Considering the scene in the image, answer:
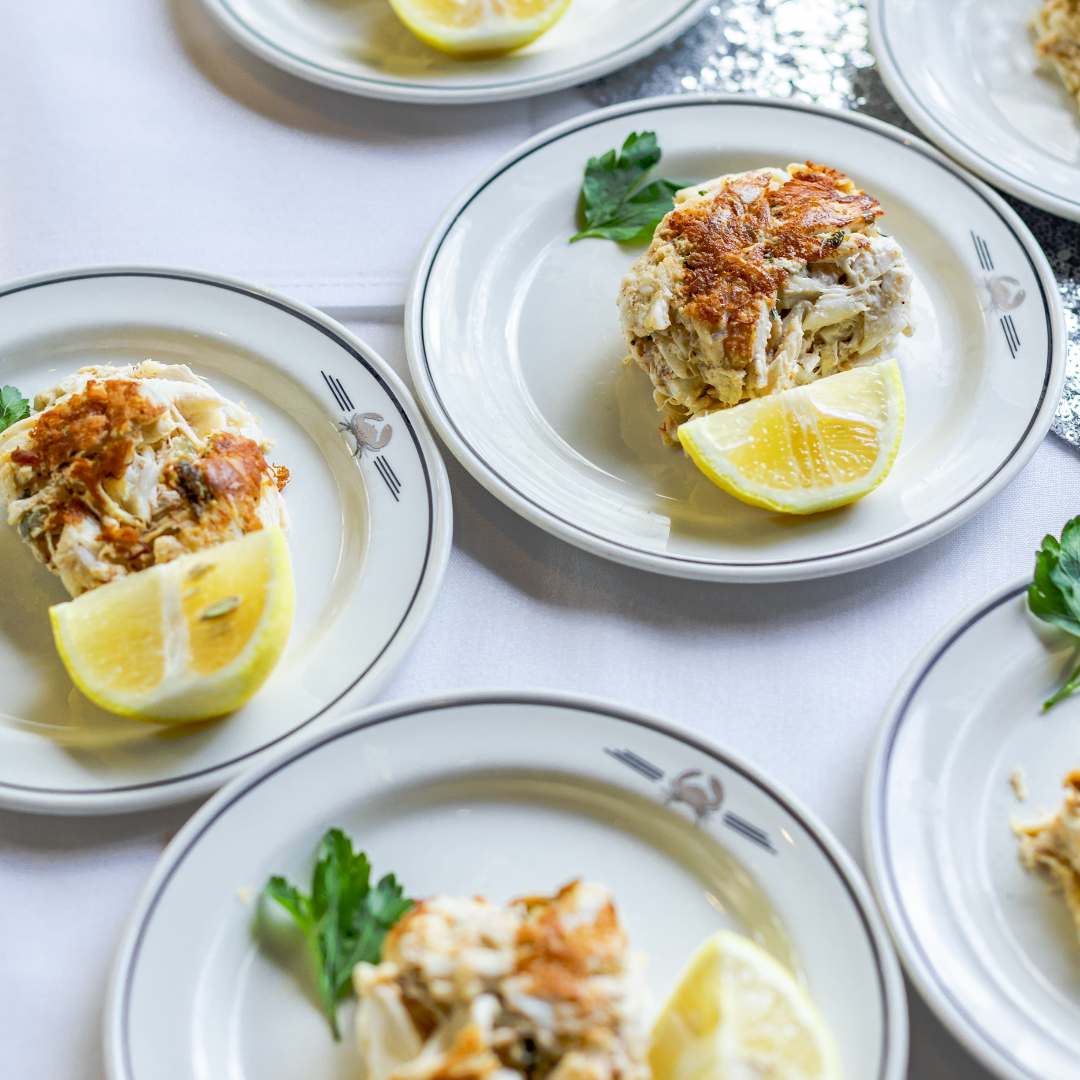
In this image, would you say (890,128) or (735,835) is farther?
(890,128)

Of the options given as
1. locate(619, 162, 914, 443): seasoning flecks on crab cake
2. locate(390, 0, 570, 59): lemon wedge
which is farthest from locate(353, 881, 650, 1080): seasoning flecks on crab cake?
locate(390, 0, 570, 59): lemon wedge

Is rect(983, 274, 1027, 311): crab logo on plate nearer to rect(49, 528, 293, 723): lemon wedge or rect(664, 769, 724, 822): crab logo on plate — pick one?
rect(664, 769, 724, 822): crab logo on plate

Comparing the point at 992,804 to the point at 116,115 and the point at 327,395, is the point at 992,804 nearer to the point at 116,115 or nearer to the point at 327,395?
the point at 327,395

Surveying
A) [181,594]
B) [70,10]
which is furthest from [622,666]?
[70,10]

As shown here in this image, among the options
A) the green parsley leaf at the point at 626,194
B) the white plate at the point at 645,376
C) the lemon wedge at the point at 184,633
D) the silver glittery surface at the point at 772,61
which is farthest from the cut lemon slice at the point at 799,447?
the silver glittery surface at the point at 772,61

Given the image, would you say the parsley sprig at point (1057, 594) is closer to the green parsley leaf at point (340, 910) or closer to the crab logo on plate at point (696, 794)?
the crab logo on plate at point (696, 794)

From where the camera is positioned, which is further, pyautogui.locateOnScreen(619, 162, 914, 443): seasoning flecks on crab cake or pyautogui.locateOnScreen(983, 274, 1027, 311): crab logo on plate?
pyautogui.locateOnScreen(983, 274, 1027, 311): crab logo on plate
